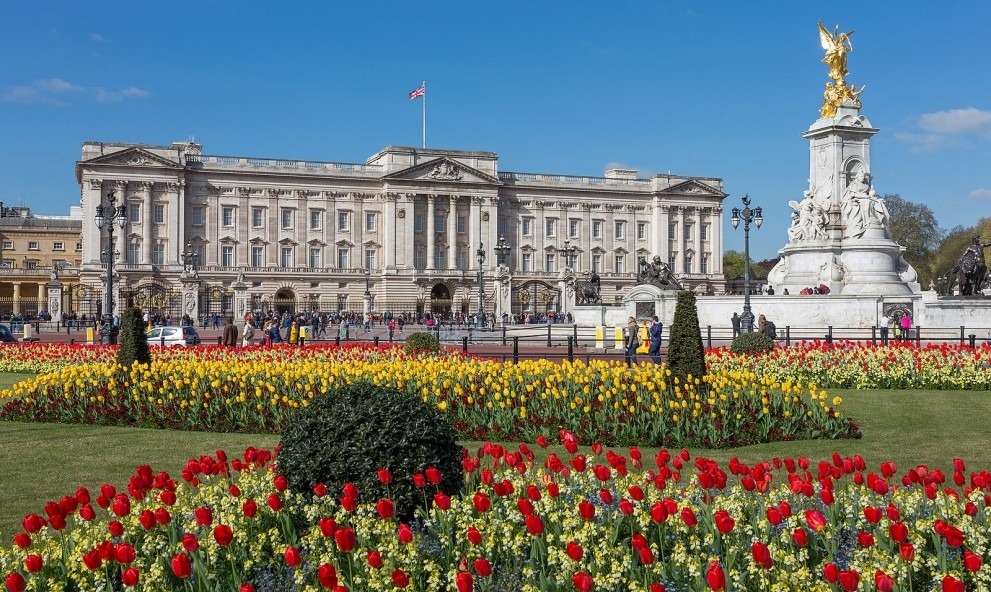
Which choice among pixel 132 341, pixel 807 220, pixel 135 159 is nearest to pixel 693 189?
pixel 135 159

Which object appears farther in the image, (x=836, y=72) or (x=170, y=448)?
(x=836, y=72)

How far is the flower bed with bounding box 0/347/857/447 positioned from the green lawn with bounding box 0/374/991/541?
0.36m

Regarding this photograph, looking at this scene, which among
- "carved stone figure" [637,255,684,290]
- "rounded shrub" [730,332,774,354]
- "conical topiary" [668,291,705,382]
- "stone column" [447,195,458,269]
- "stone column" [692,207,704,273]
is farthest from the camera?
"stone column" [692,207,704,273]

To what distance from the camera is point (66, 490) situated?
348 inches

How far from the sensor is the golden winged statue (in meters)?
35.0

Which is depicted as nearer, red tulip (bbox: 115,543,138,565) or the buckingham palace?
red tulip (bbox: 115,543,138,565)

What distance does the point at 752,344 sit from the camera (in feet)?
63.4

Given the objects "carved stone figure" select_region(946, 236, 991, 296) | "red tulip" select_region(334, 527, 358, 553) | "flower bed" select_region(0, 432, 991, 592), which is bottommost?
"flower bed" select_region(0, 432, 991, 592)

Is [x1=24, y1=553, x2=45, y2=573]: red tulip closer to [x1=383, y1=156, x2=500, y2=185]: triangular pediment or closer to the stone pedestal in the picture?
the stone pedestal

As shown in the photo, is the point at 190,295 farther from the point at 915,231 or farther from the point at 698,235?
the point at 915,231

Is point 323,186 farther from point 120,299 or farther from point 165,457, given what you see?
point 165,457

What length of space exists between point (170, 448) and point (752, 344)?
12.3 m

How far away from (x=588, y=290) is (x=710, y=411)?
3494cm

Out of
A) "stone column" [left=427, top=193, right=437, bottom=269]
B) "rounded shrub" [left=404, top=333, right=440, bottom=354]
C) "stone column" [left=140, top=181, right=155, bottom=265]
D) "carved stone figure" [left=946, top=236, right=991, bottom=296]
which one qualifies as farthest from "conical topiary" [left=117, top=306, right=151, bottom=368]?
"stone column" [left=427, top=193, right=437, bottom=269]
